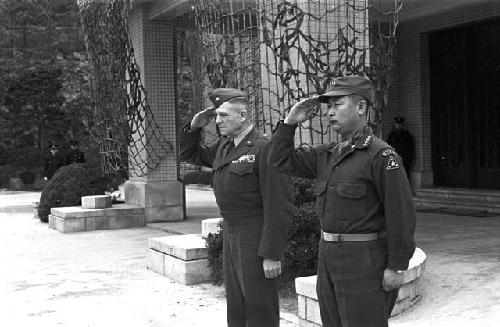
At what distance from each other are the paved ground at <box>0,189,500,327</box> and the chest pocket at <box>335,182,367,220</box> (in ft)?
6.55

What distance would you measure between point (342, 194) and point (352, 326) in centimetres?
59

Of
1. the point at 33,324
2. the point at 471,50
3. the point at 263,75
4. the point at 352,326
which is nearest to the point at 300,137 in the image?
the point at 263,75

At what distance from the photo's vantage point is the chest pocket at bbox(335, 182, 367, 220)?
2.92 meters

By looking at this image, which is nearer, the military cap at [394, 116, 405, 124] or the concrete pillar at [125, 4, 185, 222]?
the concrete pillar at [125, 4, 185, 222]

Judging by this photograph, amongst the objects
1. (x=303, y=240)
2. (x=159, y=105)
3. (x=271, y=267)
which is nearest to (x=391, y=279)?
(x=271, y=267)

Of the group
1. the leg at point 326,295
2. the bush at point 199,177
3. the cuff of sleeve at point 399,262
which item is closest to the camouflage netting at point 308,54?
the leg at point 326,295

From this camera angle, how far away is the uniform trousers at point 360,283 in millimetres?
2895

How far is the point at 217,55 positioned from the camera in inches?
258

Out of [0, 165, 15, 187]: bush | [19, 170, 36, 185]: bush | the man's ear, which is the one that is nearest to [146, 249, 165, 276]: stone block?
the man's ear

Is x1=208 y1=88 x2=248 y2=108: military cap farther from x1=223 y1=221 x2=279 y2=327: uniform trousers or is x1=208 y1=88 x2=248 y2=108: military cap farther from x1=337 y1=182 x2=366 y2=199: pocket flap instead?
x1=337 y1=182 x2=366 y2=199: pocket flap

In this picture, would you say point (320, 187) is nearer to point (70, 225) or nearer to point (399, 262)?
point (399, 262)

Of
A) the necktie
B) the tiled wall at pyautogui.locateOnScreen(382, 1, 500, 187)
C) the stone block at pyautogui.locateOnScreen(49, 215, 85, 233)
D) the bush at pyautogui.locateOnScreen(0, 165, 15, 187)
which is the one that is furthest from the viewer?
the bush at pyautogui.locateOnScreen(0, 165, 15, 187)

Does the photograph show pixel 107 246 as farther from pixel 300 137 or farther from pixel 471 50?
pixel 471 50

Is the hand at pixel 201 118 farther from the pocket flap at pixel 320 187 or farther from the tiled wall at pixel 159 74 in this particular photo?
the tiled wall at pixel 159 74
